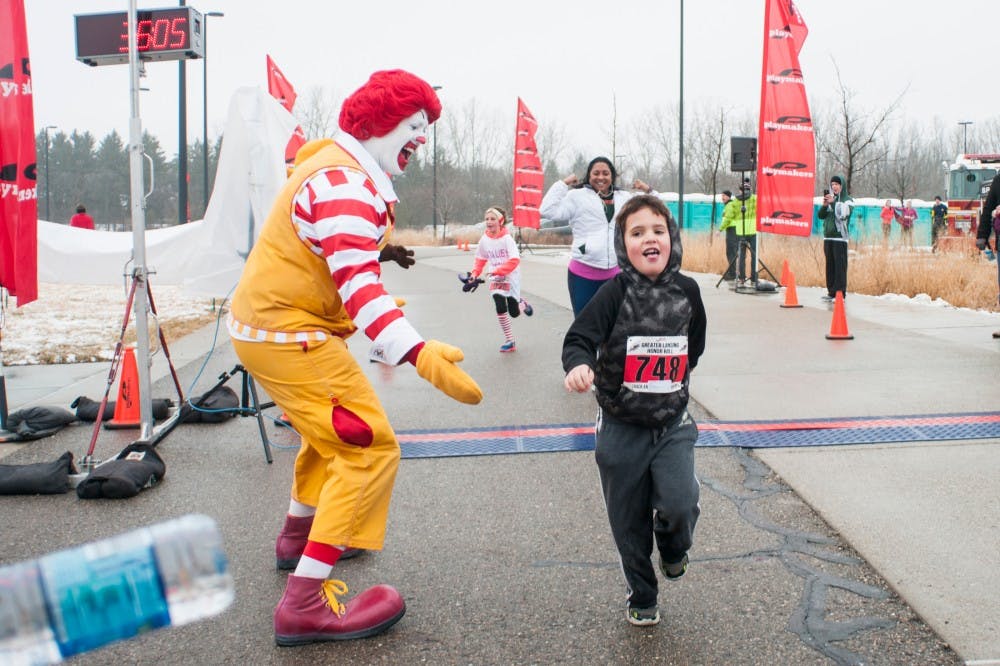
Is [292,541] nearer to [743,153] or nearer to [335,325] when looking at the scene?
[335,325]

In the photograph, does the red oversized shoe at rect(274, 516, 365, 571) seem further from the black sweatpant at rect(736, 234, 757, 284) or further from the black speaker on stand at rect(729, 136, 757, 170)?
the black speaker on stand at rect(729, 136, 757, 170)

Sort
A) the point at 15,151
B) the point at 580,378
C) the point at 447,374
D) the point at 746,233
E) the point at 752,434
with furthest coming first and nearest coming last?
1. the point at 746,233
2. the point at 752,434
3. the point at 15,151
4. the point at 580,378
5. the point at 447,374

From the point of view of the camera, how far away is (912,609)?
339 centimetres

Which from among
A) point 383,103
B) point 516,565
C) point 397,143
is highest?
point 383,103

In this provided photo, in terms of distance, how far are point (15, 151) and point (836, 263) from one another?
11.7 meters

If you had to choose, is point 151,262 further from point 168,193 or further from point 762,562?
point 168,193

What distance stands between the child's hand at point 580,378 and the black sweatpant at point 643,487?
0.34 meters

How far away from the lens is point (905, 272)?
15.7 metres

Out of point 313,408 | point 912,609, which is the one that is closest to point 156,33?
point 313,408

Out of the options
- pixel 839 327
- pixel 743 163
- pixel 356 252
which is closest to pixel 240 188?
pixel 356 252

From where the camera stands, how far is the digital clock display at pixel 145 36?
609 cm

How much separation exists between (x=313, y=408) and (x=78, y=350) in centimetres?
877

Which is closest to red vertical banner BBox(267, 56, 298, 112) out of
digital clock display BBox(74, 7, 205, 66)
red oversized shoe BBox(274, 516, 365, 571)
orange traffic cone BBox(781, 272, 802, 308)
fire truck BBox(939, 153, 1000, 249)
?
digital clock display BBox(74, 7, 205, 66)

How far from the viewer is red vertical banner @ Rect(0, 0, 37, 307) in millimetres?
6016
